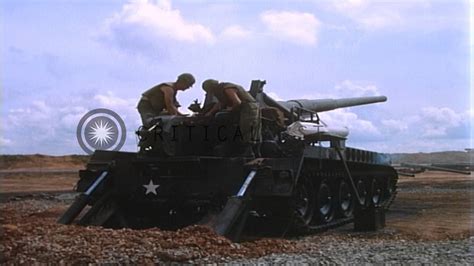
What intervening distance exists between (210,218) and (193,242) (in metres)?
1.93

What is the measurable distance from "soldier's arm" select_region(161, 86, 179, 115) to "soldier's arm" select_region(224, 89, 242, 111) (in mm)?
795

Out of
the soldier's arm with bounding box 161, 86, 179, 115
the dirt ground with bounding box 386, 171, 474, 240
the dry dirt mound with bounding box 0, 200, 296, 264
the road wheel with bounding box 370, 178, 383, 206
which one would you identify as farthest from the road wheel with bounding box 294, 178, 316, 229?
the road wheel with bounding box 370, 178, 383, 206

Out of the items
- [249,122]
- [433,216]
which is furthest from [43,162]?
[249,122]

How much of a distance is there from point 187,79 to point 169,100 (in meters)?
0.43

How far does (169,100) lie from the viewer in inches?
446

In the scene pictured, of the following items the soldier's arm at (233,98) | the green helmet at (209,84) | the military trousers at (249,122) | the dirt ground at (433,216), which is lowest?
the dirt ground at (433,216)

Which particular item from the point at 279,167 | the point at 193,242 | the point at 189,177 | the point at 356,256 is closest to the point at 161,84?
the point at 189,177

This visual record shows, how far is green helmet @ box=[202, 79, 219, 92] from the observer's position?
1138cm

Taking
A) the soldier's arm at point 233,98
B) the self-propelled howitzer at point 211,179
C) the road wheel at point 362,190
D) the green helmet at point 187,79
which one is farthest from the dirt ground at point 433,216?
the green helmet at point 187,79

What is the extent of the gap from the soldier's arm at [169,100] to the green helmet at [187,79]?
25 centimetres

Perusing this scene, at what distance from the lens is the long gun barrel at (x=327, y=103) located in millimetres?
13870

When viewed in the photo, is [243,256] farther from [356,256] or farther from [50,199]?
[50,199]

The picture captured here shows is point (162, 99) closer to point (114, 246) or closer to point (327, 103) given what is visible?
point (114, 246)

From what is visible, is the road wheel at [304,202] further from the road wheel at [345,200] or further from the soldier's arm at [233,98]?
the road wheel at [345,200]
